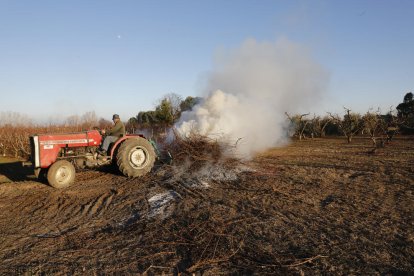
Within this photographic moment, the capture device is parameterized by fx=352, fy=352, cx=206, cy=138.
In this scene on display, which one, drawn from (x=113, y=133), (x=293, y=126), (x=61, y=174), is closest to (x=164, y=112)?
(x=293, y=126)

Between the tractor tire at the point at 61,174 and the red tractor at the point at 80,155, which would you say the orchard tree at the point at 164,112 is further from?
the tractor tire at the point at 61,174

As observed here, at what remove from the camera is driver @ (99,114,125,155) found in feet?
34.3

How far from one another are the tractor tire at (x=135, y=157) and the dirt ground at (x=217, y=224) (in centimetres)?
43

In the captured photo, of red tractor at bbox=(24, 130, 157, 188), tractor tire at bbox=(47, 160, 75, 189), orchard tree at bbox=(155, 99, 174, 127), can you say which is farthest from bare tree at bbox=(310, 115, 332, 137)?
tractor tire at bbox=(47, 160, 75, 189)

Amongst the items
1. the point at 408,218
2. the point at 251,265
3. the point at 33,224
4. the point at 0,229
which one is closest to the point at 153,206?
the point at 33,224

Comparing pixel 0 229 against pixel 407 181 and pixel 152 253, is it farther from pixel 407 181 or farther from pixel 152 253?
pixel 407 181

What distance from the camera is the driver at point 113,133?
34.3 ft

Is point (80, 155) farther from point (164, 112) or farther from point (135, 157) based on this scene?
point (164, 112)

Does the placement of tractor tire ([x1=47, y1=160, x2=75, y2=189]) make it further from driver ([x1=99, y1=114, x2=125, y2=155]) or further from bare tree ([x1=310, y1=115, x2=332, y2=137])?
bare tree ([x1=310, y1=115, x2=332, y2=137])

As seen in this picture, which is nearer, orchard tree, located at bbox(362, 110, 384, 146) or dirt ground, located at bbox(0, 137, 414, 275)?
dirt ground, located at bbox(0, 137, 414, 275)

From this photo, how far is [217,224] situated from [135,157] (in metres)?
5.10

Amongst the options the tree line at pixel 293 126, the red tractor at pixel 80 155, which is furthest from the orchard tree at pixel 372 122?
the red tractor at pixel 80 155

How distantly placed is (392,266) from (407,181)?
5294mm

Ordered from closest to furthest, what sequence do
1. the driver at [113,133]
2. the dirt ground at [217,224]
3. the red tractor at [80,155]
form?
the dirt ground at [217,224] → the red tractor at [80,155] → the driver at [113,133]
